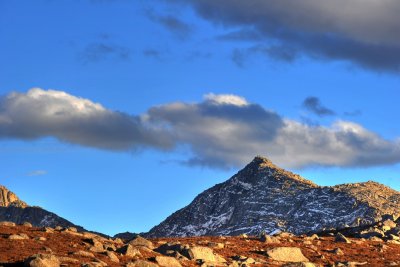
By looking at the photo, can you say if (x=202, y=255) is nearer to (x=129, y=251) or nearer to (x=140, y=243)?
(x=129, y=251)

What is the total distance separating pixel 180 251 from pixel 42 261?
17027mm

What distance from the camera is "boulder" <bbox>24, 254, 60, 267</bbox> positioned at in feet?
161

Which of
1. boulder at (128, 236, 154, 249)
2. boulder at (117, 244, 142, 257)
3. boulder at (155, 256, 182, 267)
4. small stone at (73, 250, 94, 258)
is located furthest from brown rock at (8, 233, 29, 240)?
boulder at (155, 256, 182, 267)

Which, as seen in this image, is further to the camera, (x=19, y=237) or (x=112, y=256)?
(x=19, y=237)

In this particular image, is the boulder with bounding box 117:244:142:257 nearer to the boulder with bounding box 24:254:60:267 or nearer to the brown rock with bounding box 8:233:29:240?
the brown rock with bounding box 8:233:29:240

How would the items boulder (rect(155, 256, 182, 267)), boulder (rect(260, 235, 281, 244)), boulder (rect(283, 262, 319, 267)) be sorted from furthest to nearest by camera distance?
1. boulder (rect(260, 235, 281, 244))
2. boulder (rect(283, 262, 319, 267))
3. boulder (rect(155, 256, 182, 267))

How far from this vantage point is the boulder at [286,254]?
229 ft

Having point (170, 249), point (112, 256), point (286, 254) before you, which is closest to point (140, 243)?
point (170, 249)

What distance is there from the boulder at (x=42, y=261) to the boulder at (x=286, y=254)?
2472cm

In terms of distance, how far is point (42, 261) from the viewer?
1938 inches

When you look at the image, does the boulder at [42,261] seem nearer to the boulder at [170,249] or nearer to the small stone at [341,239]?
the boulder at [170,249]

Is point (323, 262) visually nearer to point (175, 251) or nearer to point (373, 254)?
point (373, 254)

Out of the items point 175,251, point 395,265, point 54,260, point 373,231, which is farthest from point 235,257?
point 373,231

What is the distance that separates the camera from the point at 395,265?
234ft
